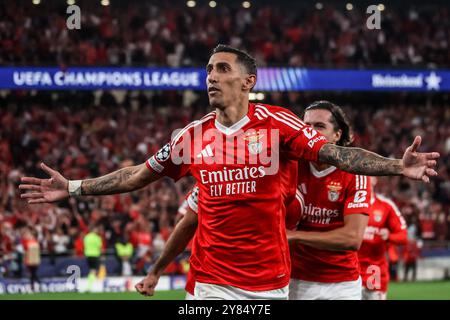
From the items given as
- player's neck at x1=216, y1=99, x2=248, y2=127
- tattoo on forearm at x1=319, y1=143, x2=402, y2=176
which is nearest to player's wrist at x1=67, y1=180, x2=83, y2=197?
player's neck at x1=216, y1=99, x2=248, y2=127

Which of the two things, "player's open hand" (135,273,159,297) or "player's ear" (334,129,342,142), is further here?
"player's ear" (334,129,342,142)

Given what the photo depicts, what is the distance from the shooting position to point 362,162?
4793 millimetres

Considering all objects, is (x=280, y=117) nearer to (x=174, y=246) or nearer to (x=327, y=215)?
(x=174, y=246)

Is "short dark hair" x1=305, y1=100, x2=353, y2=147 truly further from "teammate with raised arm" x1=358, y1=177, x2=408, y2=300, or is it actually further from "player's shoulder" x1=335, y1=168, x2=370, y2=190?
"teammate with raised arm" x1=358, y1=177, x2=408, y2=300

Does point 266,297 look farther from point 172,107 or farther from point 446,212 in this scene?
point 172,107

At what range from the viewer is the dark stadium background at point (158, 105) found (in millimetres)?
19359

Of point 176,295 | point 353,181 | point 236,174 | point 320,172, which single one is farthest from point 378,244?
point 176,295

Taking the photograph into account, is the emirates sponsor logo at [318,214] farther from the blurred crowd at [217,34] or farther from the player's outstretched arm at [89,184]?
the blurred crowd at [217,34]

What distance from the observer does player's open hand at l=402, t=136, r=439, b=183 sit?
4.52 metres

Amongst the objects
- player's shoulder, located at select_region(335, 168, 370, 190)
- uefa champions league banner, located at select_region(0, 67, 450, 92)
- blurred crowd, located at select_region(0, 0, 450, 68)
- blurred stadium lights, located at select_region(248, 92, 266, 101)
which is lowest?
player's shoulder, located at select_region(335, 168, 370, 190)

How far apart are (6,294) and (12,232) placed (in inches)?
63.3

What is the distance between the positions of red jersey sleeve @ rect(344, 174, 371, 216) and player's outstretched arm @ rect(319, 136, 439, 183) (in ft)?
4.99

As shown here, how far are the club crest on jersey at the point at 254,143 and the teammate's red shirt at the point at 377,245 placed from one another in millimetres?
3786

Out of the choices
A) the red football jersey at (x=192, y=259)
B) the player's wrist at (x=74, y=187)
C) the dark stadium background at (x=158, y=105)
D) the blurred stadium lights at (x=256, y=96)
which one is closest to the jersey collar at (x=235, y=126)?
the red football jersey at (x=192, y=259)
